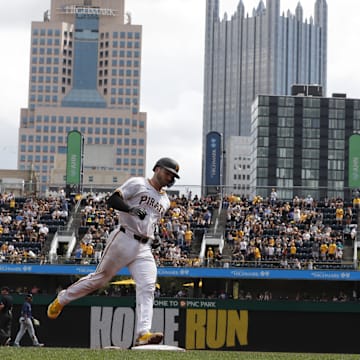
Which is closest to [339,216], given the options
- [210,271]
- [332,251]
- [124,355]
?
[332,251]

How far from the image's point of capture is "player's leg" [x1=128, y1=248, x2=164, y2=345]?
14.0 metres

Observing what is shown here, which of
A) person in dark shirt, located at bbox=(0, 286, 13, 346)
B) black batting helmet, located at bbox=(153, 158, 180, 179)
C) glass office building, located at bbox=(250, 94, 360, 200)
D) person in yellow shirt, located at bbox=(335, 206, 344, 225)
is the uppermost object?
glass office building, located at bbox=(250, 94, 360, 200)

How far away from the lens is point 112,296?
3534 centimetres

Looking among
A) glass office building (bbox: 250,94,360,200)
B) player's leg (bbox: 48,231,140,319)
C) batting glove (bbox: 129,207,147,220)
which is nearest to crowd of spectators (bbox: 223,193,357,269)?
player's leg (bbox: 48,231,140,319)

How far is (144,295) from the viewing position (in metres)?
14.0

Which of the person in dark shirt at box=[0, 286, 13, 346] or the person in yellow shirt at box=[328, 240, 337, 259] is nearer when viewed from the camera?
the person in dark shirt at box=[0, 286, 13, 346]

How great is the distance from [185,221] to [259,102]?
5271 inches

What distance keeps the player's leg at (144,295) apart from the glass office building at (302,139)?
15920 cm

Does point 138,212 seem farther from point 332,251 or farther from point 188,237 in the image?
point 188,237

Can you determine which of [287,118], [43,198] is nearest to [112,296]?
[43,198]

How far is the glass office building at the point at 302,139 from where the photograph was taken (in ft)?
569

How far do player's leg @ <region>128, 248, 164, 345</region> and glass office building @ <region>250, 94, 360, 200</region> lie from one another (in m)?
159

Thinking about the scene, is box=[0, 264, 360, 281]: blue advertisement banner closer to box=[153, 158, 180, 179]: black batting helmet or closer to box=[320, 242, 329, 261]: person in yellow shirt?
box=[320, 242, 329, 261]: person in yellow shirt

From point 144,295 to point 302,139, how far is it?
164 m
